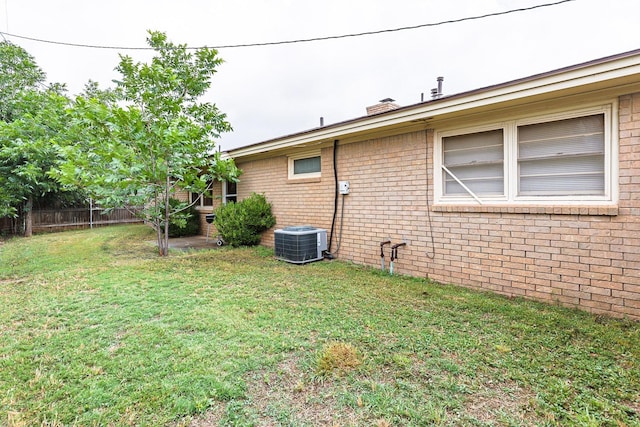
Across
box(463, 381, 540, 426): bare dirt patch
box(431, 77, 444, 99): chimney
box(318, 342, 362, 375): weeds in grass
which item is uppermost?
box(431, 77, 444, 99): chimney

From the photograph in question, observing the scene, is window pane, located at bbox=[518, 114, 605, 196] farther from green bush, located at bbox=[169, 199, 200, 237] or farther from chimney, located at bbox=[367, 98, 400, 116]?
green bush, located at bbox=[169, 199, 200, 237]

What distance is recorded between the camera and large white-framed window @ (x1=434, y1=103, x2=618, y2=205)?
139 inches

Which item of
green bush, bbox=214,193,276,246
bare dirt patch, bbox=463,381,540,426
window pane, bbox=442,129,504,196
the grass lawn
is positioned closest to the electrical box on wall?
window pane, bbox=442,129,504,196

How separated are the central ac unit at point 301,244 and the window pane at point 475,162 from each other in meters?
2.62

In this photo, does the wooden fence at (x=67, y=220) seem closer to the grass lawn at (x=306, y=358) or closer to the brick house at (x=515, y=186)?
the grass lawn at (x=306, y=358)

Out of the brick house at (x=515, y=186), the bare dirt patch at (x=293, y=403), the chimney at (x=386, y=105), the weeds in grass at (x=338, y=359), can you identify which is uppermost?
the chimney at (x=386, y=105)

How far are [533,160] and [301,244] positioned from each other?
3894 millimetres

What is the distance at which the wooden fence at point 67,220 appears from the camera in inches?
478

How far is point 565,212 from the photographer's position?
366cm

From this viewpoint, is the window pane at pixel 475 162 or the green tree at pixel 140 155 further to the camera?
the green tree at pixel 140 155

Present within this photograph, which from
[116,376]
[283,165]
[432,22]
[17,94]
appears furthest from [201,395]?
[17,94]

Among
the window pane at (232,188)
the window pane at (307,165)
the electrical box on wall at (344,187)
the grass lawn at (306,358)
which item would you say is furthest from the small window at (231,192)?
the grass lawn at (306,358)

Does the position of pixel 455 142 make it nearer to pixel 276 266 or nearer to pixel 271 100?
pixel 276 266

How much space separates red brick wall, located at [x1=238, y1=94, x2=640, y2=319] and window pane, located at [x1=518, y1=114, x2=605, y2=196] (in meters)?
0.24
